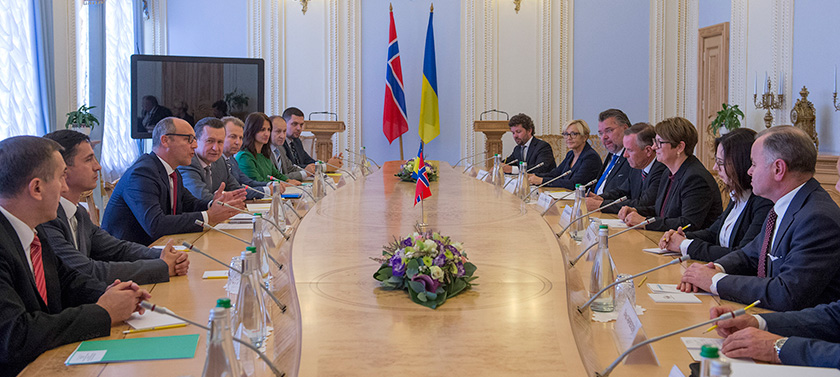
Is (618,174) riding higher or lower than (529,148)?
lower

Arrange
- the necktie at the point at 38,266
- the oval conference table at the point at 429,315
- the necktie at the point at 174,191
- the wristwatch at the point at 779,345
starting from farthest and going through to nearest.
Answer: the necktie at the point at 174,191, the necktie at the point at 38,266, the wristwatch at the point at 779,345, the oval conference table at the point at 429,315

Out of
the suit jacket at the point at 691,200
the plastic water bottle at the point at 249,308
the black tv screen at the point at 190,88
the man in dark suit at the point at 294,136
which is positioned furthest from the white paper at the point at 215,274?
the black tv screen at the point at 190,88

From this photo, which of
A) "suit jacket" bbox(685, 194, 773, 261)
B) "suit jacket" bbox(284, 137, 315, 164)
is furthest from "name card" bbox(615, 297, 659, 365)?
"suit jacket" bbox(284, 137, 315, 164)

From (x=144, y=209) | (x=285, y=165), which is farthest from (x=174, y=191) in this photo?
(x=285, y=165)

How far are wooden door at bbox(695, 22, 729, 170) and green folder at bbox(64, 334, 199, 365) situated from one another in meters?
7.31

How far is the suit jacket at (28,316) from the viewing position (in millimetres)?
1682

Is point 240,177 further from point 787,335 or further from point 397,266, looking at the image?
point 787,335

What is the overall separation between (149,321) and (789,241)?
1918 millimetres

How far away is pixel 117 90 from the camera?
782 cm

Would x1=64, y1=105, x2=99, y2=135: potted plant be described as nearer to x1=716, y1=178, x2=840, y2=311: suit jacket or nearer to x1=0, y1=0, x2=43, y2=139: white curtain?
x1=0, y1=0, x2=43, y2=139: white curtain

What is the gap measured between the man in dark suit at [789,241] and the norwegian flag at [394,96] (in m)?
6.96

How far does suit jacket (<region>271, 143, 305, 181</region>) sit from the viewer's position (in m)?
6.65

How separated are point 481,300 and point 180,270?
4.01 feet

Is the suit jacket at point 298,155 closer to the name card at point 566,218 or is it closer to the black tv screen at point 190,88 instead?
the black tv screen at point 190,88
